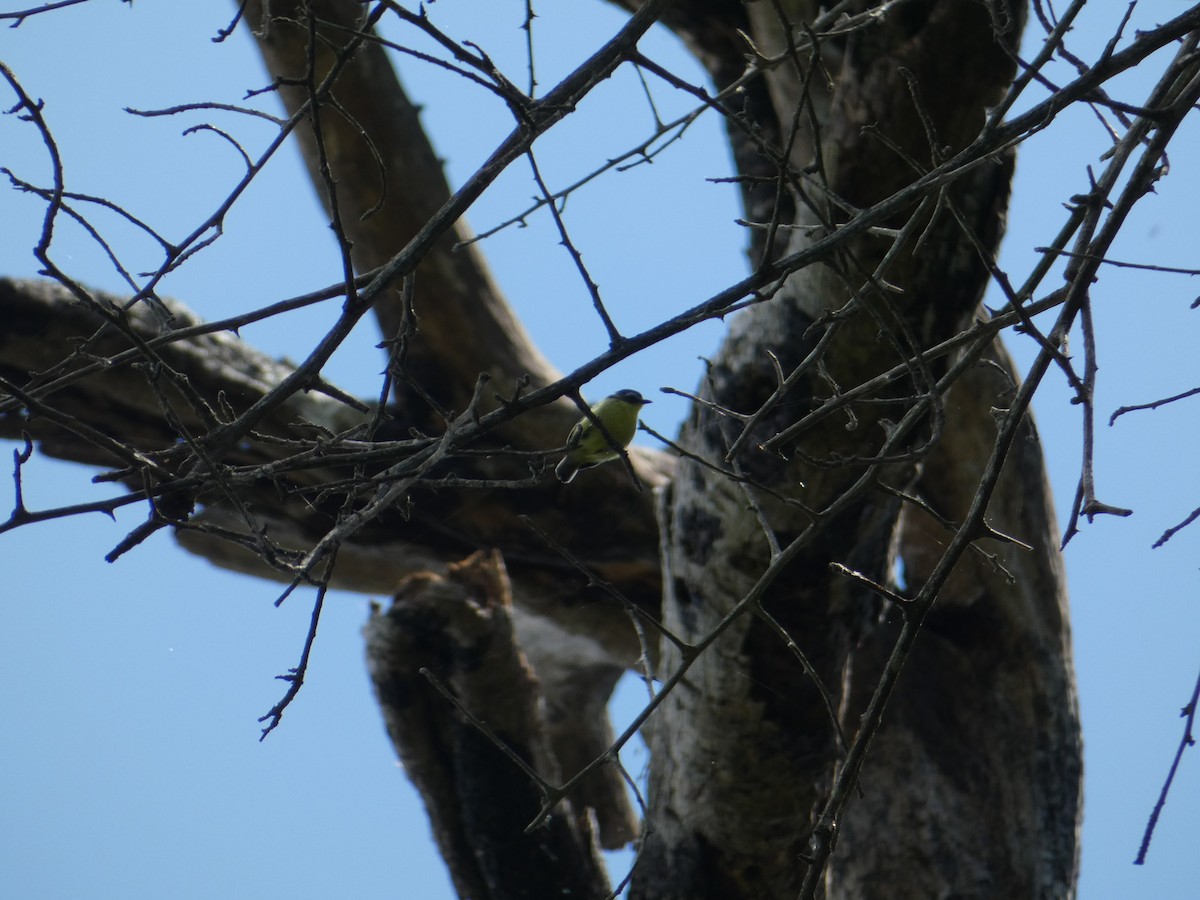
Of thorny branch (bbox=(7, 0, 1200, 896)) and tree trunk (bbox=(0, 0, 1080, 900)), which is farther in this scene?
tree trunk (bbox=(0, 0, 1080, 900))

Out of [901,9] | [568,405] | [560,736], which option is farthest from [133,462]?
[560,736]

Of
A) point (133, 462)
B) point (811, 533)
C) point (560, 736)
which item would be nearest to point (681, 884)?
point (811, 533)

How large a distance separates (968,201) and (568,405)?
7.92 ft

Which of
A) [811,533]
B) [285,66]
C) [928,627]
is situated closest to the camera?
[811,533]

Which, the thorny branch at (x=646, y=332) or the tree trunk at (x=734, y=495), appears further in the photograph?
the tree trunk at (x=734, y=495)

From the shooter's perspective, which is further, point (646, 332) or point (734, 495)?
point (734, 495)

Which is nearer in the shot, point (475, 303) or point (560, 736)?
point (475, 303)

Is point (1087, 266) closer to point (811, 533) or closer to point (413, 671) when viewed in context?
point (811, 533)

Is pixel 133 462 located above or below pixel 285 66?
below

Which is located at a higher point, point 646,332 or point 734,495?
point 734,495

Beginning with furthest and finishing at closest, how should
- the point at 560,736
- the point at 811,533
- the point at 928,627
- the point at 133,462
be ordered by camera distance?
the point at 560,736
the point at 928,627
the point at 811,533
the point at 133,462

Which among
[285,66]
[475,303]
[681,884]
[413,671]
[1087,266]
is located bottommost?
[681,884]

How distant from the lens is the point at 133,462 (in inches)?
70.9

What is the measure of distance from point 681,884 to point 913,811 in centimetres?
165
